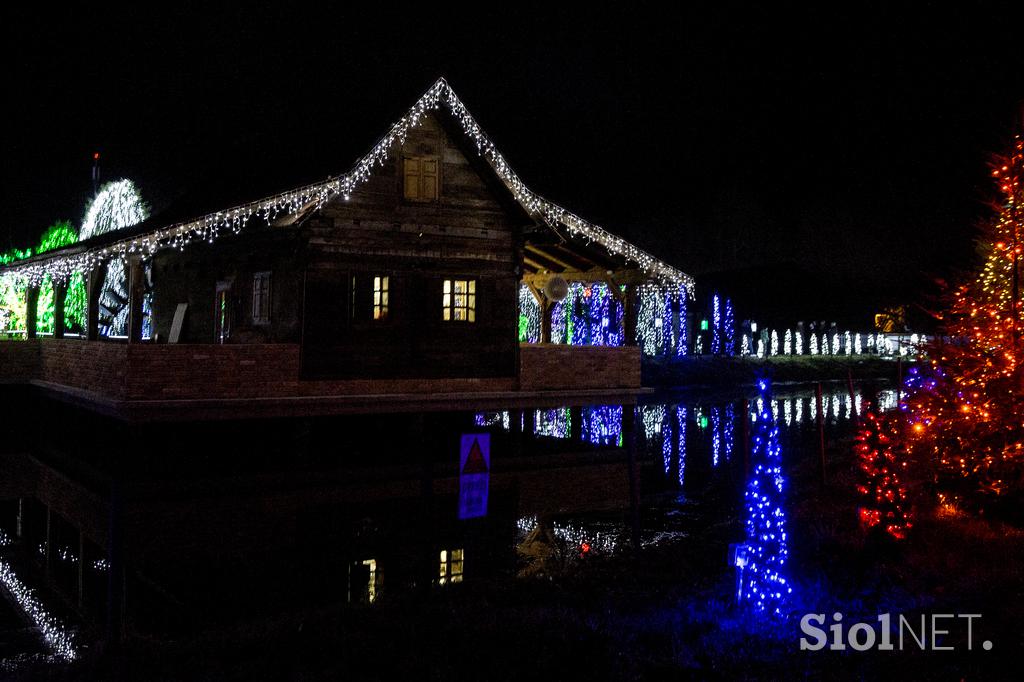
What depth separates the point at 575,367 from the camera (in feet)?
72.7

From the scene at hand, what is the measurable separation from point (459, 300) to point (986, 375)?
40.0 ft

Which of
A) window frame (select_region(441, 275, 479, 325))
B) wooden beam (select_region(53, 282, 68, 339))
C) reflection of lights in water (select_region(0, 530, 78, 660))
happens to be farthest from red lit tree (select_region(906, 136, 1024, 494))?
wooden beam (select_region(53, 282, 68, 339))

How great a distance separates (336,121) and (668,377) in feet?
121

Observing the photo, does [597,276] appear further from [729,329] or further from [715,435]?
[729,329]

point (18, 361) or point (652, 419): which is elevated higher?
point (18, 361)

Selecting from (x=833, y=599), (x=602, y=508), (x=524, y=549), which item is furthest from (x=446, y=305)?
(x=833, y=599)

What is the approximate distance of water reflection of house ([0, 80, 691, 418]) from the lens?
18520mm

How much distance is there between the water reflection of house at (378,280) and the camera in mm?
18520

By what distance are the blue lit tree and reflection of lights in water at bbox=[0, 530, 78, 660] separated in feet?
20.7

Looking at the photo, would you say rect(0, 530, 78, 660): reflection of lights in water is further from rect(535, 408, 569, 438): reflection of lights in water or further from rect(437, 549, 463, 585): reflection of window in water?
rect(535, 408, 569, 438): reflection of lights in water

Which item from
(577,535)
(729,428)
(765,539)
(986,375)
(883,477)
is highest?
(986,375)

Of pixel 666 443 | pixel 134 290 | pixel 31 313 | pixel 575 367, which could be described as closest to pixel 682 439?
pixel 666 443

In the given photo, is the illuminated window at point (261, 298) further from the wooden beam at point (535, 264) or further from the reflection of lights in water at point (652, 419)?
the reflection of lights in water at point (652, 419)

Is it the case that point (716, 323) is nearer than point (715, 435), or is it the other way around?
point (715, 435)
